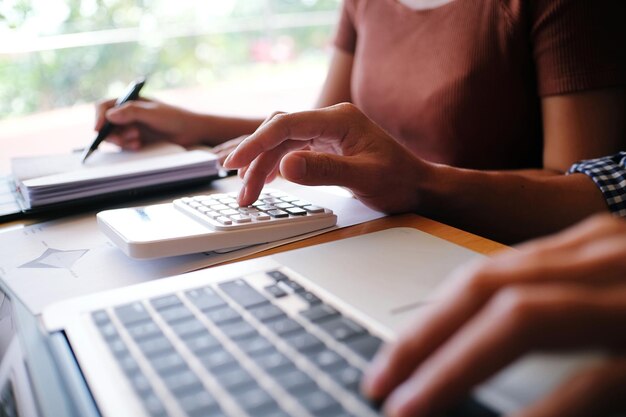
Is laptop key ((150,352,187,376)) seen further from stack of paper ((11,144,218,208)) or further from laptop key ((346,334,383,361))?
stack of paper ((11,144,218,208))

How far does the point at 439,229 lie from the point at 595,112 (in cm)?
37

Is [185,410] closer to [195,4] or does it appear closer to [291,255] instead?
[291,255]

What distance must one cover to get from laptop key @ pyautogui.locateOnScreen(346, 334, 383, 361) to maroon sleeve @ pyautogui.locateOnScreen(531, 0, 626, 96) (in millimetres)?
612

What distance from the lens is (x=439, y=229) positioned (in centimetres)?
61

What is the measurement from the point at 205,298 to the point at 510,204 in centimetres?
42

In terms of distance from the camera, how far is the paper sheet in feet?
1.72

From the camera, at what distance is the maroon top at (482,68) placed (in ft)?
2.68

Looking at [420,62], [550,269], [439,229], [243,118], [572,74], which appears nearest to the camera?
[550,269]

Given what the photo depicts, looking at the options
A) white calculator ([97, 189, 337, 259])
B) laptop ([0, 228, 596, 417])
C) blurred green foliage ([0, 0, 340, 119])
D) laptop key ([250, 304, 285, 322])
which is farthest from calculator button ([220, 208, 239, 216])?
blurred green foliage ([0, 0, 340, 119])

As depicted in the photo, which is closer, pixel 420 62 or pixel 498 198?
pixel 498 198

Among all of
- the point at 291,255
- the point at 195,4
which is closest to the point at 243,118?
the point at 291,255

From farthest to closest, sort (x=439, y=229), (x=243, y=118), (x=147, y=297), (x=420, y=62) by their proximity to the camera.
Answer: (x=243, y=118)
(x=420, y=62)
(x=439, y=229)
(x=147, y=297)

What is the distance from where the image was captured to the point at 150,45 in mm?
4367

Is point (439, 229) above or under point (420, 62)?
under
